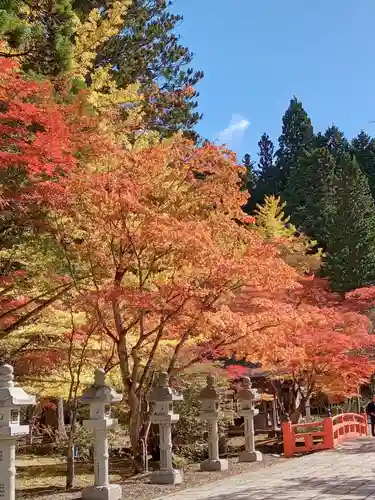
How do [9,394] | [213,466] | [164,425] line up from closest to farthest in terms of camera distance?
[9,394] < [164,425] < [213,466]

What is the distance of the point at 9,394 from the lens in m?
6.73

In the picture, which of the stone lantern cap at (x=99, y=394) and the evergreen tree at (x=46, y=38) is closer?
the stone lantern cap at (x=99, y=394)

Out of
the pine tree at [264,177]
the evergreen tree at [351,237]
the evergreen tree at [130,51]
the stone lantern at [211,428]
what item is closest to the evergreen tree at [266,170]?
the pine tree at [264,177]

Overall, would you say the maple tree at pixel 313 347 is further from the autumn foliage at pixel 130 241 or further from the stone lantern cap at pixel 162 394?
the stone lantern cap at pixel 162 394

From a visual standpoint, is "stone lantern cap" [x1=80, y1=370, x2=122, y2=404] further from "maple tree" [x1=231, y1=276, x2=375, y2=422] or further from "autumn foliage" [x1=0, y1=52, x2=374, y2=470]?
"maple tree" [x1=231, y1=276, x2=375, y2=422]

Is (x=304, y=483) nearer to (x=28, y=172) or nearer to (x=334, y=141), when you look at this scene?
(x=28, y=172)

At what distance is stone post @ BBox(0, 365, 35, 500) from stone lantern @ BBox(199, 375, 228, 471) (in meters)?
6.58

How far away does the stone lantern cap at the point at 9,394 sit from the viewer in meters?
6.69

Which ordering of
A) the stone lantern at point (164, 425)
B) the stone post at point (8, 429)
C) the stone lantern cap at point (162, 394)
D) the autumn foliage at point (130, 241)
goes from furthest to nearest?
the stone lantern cap at point (162, 394) < the stone lantern at point (164, 425) < the autumn foliage at point (130, 241) < the stone post at point (8, 429)

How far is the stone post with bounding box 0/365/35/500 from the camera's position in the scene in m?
6.37

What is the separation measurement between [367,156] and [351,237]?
59.7ft

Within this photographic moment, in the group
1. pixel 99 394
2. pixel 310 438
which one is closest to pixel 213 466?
pixel 310 438

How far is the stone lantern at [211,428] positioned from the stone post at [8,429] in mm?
6584

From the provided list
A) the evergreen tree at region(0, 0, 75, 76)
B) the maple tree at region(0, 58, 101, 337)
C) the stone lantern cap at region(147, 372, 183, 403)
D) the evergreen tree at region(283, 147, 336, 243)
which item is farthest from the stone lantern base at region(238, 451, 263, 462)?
the evergreen tree at region(283, 147, 336, 243)
